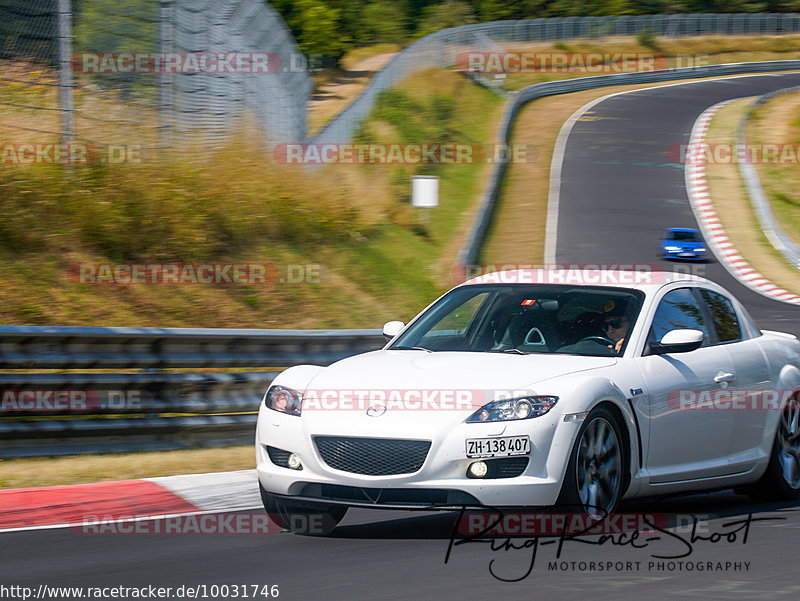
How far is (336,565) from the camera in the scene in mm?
5688

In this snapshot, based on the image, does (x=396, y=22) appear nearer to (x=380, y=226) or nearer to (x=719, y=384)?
(x=380, y=226)

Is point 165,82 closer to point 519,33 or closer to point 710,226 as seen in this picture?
point 710,226

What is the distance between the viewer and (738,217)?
3169 centimetres

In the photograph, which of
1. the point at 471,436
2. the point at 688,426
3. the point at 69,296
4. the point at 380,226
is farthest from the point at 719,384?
the point at 380,226

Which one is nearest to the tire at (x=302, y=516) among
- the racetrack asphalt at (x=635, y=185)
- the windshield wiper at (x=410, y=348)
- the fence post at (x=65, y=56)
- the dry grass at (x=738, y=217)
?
the windshield wiper at (x=410, y=348)

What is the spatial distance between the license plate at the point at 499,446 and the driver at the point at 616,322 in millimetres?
1243

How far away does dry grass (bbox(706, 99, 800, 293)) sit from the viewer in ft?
87.2

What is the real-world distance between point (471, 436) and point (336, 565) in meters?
0.94

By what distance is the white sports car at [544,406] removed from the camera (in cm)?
602

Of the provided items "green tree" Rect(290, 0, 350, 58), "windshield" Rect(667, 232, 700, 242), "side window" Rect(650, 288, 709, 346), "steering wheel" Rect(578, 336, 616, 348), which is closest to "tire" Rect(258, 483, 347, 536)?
"steering wheel" Rect(578, 336, 616, 348)

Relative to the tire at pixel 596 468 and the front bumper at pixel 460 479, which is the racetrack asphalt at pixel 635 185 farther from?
the front bumper at pixel 460 479

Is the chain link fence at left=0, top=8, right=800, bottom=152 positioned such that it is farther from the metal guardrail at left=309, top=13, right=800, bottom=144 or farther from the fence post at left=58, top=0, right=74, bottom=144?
the metal guardrail at left=309, top=13, right=800, bottom=144

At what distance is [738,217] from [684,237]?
626 cm

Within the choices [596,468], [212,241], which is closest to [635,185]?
[212,241]
